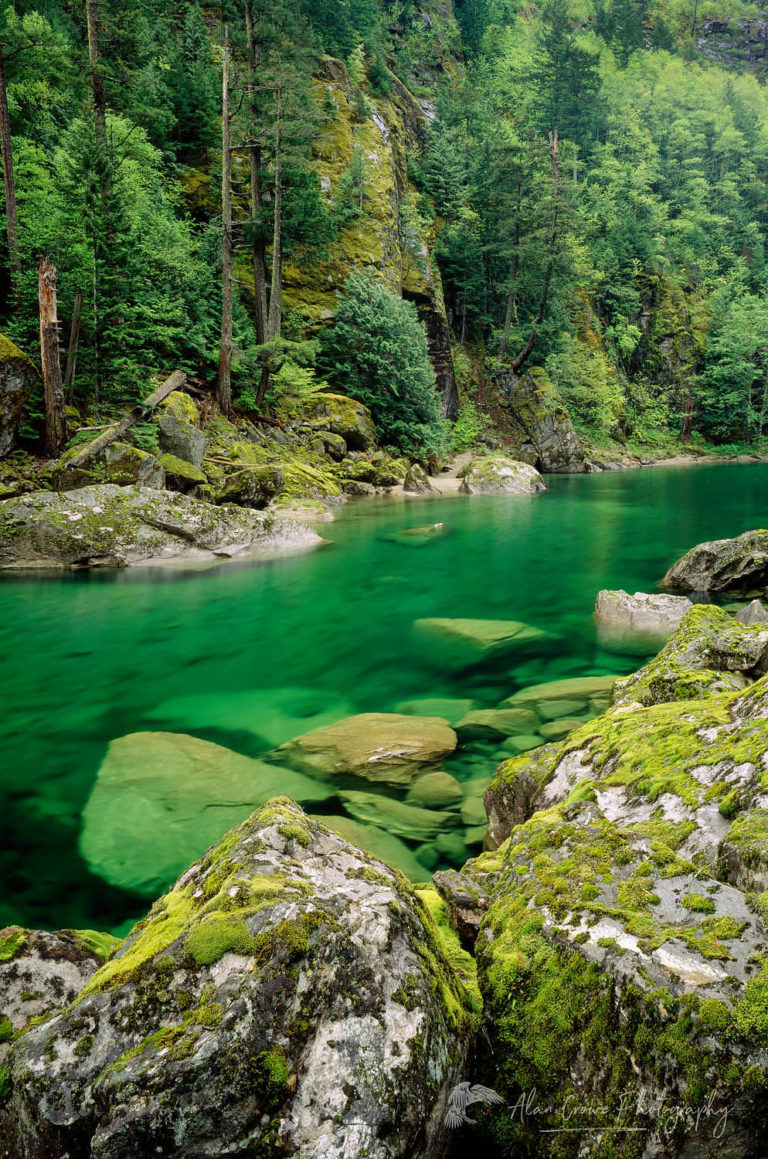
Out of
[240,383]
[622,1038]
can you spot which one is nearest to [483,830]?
[622,1038]

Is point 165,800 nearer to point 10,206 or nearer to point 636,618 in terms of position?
point 636,618

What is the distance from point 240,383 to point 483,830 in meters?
23.7

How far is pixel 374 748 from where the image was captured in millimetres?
A: 5773

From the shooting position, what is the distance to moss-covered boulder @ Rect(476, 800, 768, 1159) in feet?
5.33

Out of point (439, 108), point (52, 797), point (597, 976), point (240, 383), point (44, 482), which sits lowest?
point (52, 797)

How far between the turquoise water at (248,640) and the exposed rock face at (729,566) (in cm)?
98

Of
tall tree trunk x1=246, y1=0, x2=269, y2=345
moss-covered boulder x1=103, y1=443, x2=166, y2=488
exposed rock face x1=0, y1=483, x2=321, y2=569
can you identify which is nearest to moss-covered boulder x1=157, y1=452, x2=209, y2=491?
moss-covered boulder x1=103, y1=443, x2=166, y2=488

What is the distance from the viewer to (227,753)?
5918 mm

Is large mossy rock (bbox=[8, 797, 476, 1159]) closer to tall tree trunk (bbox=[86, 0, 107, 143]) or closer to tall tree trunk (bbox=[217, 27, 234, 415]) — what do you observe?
tall tree trunk (bbox=[217, 27, 234, 415])

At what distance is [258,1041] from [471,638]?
814 cm

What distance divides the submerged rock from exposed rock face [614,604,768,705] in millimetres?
3212

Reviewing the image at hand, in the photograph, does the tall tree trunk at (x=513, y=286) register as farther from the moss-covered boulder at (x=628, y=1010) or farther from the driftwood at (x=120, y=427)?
the moss-covered boulder at (x=628, y=1010)

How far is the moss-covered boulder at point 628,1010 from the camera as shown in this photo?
5.33ft

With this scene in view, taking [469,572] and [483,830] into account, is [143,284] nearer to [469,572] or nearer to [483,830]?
[469,572]
